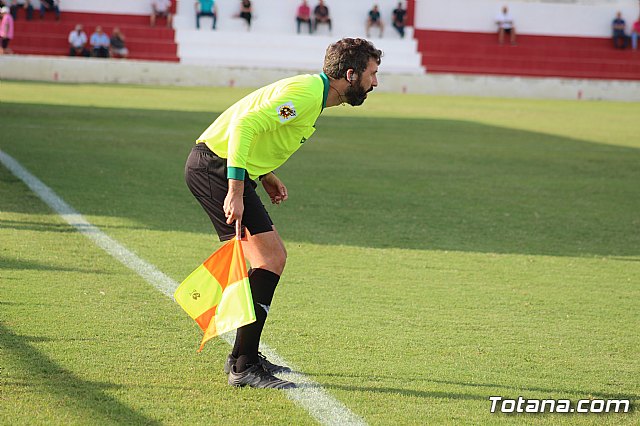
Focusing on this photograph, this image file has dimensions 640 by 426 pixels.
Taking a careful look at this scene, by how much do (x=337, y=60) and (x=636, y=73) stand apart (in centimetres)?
3974

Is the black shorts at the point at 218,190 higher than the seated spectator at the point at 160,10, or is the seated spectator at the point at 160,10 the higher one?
the seated spectator at the point at 160,10

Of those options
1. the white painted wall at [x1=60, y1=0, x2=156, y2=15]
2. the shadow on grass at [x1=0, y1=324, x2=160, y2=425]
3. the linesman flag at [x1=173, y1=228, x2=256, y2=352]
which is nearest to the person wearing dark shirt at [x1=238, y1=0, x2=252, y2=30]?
the white painted wall at [x1=60, y1=0, x2=156, y2=15]

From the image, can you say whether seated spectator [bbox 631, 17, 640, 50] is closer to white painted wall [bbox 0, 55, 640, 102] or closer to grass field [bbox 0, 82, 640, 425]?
white painted wall [bbox 0, 55, 640, 102]

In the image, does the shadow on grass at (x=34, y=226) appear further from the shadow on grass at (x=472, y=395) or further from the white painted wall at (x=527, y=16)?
the white painted wall at (x=527, y=16)

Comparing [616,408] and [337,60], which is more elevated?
[337,60]

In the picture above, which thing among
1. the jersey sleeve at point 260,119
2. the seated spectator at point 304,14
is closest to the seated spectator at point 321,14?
the seated spectator at point 304,14

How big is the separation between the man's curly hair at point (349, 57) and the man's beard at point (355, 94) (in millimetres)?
70

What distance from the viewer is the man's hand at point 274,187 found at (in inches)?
217

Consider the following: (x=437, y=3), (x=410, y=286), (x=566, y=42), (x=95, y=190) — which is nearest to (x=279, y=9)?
(x=437, y=3)

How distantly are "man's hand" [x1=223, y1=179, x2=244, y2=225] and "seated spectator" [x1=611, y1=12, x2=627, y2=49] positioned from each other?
42.6m

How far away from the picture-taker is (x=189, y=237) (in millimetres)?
9102

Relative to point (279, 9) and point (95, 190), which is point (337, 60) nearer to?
point (95, 190)

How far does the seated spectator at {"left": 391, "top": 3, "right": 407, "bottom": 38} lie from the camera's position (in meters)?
43.4

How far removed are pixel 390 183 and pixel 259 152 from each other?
27.9ft
